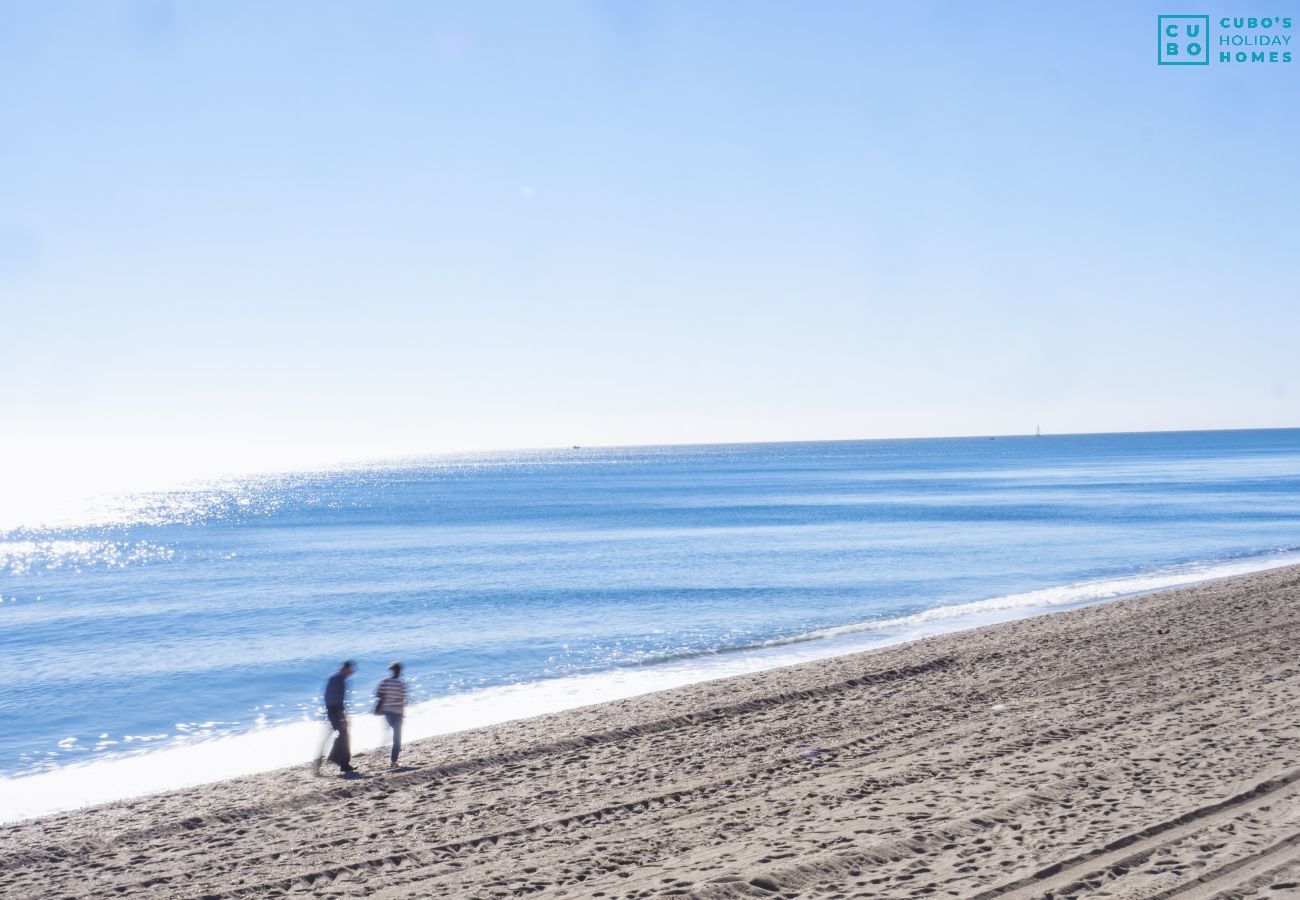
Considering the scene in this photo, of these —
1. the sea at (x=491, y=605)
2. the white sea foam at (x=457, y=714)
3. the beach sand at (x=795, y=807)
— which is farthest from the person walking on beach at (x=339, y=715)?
the sea at (x=491, y=605)

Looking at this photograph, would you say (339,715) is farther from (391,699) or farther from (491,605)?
(491,605)

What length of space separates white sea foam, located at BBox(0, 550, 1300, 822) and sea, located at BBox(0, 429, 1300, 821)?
0.08 meters

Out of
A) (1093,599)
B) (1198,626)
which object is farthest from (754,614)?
(1198,626)

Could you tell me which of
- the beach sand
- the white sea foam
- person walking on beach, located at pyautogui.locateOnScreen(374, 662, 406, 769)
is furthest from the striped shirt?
the white sea foam

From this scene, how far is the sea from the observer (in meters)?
18.3

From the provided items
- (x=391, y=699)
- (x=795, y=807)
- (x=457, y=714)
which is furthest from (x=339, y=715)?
(x=795, y=807)

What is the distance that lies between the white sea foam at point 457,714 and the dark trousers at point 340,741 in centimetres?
215

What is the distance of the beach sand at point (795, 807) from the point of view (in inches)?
332

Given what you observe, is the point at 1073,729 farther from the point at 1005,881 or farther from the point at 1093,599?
the point at 1093,599

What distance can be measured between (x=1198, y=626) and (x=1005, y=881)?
15007 millimetres

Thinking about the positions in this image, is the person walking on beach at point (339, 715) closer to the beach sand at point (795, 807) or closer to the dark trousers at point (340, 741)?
the dark trousers at point (340, 741)

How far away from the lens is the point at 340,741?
13.4 m

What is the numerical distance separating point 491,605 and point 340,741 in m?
18.7

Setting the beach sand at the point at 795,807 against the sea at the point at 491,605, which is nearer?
the beach sand at the point at 795,807
